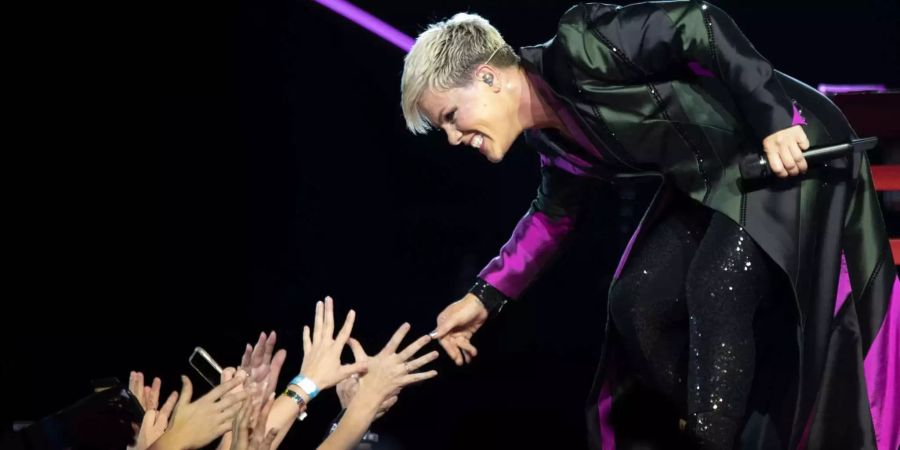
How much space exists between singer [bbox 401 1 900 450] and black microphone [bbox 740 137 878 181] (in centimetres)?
3

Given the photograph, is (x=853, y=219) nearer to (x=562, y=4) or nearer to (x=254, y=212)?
(x=562, y=4)

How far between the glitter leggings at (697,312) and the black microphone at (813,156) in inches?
3.7

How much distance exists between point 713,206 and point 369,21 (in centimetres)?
168

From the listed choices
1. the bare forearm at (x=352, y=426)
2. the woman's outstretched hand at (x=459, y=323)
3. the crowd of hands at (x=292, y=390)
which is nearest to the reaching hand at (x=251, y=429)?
the crowd of hands at (x=292, y=390)

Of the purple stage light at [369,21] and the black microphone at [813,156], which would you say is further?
the purple stage light at [369,21]

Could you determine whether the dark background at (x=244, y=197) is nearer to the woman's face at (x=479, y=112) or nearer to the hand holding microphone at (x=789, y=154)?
the woman's face at (x=479, y=112)

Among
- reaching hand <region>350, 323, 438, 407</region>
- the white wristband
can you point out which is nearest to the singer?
reaching hand <region>350, 323, 438, 407</region>

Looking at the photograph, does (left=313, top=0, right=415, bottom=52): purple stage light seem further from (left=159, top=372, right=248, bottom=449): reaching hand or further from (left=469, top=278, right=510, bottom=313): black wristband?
(left=159, top=372, right=248, bottom=449): reaching hand

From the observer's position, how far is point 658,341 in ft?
6.02

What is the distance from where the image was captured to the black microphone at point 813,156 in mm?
1599

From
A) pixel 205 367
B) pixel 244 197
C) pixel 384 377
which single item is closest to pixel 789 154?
pixel 384 377

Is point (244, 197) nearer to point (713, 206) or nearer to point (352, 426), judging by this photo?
point (352, 426)

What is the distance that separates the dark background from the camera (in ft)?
9.89

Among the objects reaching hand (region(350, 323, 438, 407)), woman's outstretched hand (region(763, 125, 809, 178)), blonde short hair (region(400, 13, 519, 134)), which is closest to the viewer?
woman's outstretched hand (region(763, 125, 809, 178))
